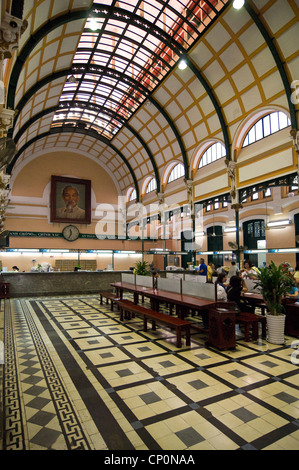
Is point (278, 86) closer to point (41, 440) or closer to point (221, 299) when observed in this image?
point (221, 299)

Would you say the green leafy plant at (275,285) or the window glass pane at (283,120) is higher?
the window glass pane at (283,120)

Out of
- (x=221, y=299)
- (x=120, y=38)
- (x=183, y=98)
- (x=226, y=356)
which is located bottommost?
(x=226, y=356)

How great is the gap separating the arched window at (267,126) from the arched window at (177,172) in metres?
5.29

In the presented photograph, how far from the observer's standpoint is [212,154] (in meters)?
15.1

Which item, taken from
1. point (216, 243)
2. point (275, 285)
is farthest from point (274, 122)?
point (275, 285)

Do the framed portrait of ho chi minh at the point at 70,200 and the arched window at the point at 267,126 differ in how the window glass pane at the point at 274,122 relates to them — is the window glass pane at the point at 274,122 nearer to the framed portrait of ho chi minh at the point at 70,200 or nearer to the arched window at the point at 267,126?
the arched window at the point at 267,126

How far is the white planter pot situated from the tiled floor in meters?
0.18

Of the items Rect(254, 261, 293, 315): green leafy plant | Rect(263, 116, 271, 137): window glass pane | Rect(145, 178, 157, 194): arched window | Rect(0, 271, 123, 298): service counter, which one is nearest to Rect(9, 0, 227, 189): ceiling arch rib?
Rect(263, 116, 271, 137): window glass pane

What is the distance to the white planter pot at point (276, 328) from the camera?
5.13m

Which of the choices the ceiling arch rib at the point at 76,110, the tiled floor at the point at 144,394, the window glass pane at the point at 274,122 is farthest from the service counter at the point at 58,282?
the window glass pane at the point at 274,122

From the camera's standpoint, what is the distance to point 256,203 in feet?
49.1
